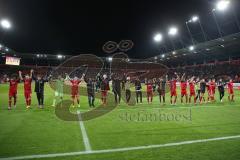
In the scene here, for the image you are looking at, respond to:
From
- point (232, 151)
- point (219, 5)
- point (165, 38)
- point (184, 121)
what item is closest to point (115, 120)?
point (184, 121)

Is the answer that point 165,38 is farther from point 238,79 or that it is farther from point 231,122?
point 231,122

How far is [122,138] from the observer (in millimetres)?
8539

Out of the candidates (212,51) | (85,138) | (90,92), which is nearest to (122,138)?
(85,138)

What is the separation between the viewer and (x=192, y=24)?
52688 millimetres

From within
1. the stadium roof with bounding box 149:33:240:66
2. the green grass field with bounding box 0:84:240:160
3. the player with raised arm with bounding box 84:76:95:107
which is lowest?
the green grass field with bounding box 0:84:240:160

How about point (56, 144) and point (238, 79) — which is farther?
point (238, 79)

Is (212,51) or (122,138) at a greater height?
(212,51)

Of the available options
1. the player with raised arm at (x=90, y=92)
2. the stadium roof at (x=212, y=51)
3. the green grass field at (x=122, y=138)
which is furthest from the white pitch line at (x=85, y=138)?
the stadium roof at (x=212, y=51)

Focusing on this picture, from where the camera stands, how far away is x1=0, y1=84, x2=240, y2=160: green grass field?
6.71 meters

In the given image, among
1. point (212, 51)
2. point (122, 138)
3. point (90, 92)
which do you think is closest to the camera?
point (122, 138)

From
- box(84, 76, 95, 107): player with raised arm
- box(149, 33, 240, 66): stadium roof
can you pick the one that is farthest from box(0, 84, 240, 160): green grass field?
box(149, 33, 240, 66): stadium roof

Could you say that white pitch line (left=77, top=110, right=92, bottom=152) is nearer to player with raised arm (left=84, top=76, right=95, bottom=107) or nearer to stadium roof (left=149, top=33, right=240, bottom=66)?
player with raised arm (left=84, top=76, right=95, bottom=107)

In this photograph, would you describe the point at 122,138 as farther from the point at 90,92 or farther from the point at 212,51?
the point at 212,51

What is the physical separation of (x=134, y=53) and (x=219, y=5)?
4074 cm
